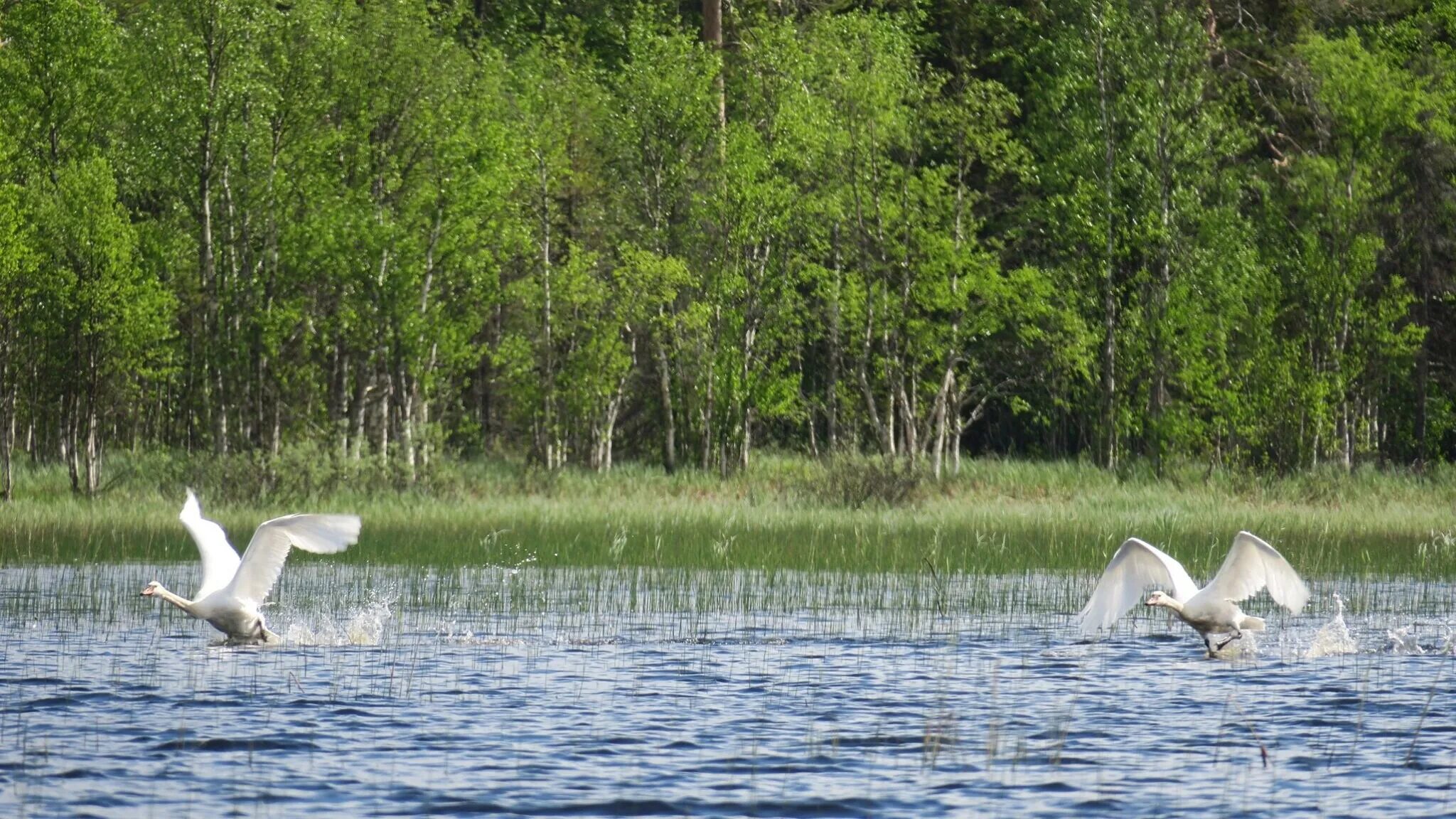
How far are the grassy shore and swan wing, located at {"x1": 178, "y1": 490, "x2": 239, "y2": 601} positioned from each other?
523 centimetres

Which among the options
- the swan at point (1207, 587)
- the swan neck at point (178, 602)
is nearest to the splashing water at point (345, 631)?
the swan neck at point (178, 602)

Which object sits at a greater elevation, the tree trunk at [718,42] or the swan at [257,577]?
the tree trunk at [718,42]

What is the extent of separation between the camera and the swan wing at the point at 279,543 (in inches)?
598

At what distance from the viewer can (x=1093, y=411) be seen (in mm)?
44812

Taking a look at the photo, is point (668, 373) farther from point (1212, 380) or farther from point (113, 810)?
point (113, 810)

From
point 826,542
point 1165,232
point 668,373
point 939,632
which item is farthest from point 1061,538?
point 668,373

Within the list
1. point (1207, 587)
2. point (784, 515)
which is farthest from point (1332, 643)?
point (784, 515)

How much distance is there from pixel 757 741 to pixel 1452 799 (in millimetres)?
3746

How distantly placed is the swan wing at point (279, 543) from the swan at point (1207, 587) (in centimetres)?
566

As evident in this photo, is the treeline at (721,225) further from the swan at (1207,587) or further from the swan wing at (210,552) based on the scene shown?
the swan at (1207,587)

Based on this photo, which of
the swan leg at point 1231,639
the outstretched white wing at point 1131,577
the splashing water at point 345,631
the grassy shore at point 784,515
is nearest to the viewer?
the outstretched white wing at point 1131,577

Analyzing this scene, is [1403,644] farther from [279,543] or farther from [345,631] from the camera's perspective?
[279,543]

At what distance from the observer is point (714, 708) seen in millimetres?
12609

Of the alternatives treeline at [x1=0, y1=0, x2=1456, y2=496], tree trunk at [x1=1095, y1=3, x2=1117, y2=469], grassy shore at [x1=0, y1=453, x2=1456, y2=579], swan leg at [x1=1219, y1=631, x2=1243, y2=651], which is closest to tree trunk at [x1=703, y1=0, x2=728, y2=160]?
treeline at [x1=0, y1=0, x2=1456, y2=496]
